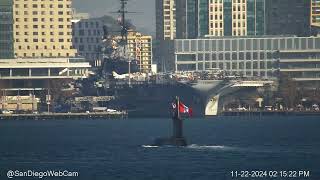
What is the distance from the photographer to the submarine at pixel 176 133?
138087 mm

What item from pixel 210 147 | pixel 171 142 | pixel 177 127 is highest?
pixel 177 127

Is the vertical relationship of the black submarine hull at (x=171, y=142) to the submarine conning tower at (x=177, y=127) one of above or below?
below

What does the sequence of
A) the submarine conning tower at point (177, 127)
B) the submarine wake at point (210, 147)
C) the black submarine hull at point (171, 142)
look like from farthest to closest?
the submarine wake at point (210, 147)
the black submarine hull at point (171, 142)
the submarine conning tower at point (177, 127)

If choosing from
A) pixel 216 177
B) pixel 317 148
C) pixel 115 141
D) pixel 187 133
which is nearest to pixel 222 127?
pixel 187 133

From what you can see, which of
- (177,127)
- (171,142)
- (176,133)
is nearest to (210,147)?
(171,142)

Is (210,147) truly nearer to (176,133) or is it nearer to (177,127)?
(176,133)

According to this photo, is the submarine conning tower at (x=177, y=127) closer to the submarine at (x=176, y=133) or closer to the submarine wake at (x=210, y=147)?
the submarine at (x=176, y=133)

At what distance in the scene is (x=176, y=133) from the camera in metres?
140

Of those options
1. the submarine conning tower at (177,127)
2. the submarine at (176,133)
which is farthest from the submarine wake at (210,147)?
the submarine conning tower at (177,127)

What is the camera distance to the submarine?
13809 centimetres

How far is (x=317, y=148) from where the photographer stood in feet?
478

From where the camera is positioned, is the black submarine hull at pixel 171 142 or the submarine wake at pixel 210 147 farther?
the submarine wake at pixel 210 147

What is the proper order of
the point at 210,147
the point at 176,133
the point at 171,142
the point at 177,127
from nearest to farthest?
the point at 177,127 → the point at 176,133 → the point at 171,142 → the point at 210,147

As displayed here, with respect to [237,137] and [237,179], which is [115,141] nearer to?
[237,137]
